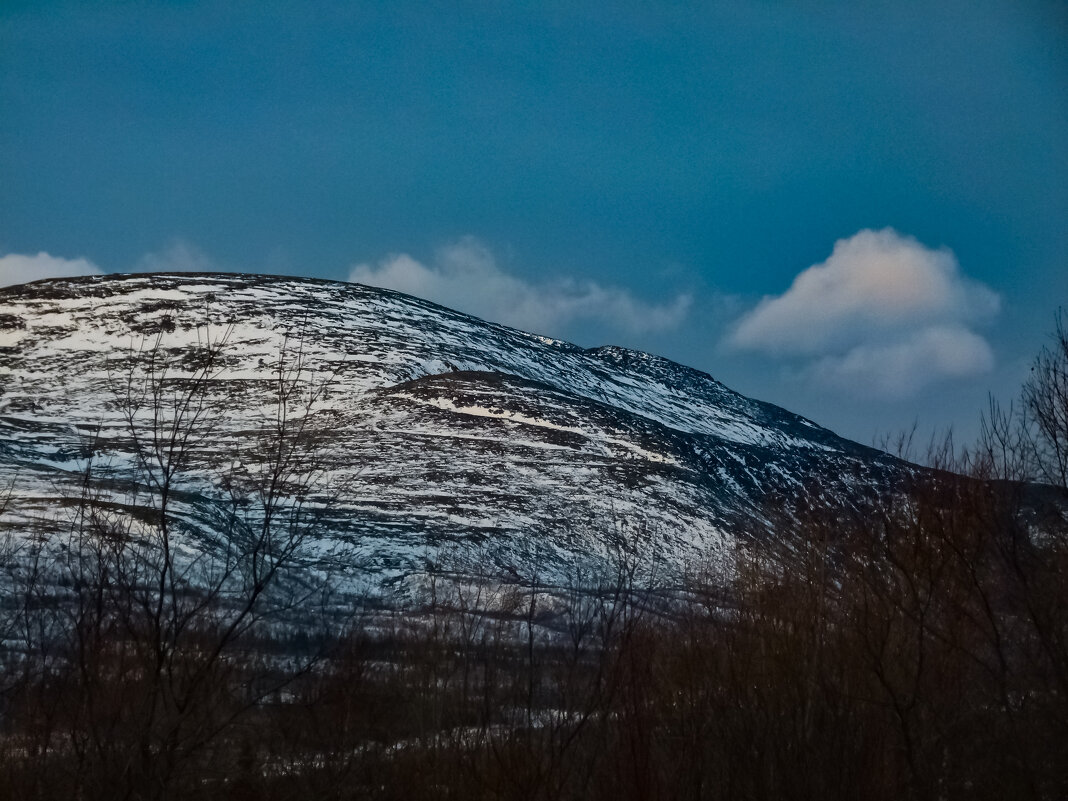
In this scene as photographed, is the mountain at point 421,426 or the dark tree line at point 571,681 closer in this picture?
the dark tree line at point 571,681

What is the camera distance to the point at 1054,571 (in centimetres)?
1192

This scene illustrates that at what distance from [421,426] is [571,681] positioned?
186ft

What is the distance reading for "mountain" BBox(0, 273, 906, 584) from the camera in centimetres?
4666

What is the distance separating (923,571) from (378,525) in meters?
36.7

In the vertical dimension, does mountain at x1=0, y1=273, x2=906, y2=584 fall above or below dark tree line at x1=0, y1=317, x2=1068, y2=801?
above

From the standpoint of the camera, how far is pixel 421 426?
64875 millimetres

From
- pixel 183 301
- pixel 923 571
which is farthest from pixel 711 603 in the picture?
pixel 183 301

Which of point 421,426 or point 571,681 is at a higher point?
point 421,426

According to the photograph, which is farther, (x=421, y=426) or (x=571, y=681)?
(x=421, y=426)

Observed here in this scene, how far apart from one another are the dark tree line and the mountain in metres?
6.27

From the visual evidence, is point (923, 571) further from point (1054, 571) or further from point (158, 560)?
point (158, 560)

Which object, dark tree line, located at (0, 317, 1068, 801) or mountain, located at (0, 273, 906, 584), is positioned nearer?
dark tree line, located at (0, 317, 1068, 801)

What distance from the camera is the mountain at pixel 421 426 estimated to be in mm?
46656

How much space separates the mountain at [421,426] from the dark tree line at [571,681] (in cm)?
627
